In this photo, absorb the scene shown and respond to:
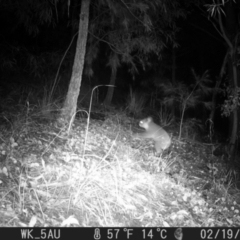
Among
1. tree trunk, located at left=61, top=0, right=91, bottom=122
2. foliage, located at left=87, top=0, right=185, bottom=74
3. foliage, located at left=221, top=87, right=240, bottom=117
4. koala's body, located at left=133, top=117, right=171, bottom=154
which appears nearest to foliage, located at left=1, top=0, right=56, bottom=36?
tree trunk, located at left=61, top=0, right=91, bottom=122

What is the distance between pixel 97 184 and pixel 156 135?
275 centimetres

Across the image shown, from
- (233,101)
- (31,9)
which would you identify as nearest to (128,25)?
(31,9)

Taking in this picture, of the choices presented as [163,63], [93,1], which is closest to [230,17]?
[163,63]

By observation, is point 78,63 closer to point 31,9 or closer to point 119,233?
point 31,9

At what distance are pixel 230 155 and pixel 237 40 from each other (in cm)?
311

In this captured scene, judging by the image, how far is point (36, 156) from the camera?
3.81m

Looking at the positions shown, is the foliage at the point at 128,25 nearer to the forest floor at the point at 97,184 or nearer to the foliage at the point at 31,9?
the foliage at the point at 31,9

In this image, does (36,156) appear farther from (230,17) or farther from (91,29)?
(230,17)

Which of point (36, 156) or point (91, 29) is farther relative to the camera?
point (91, 29)

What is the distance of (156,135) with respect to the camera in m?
5.98

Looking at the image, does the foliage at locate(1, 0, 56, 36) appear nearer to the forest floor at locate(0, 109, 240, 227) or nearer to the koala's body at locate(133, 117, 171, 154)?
the forest floor at locate(0, 109, 240, 227)

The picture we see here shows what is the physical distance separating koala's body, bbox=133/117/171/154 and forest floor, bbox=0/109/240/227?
186 mm

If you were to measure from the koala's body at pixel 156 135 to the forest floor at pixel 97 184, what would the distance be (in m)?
0.19

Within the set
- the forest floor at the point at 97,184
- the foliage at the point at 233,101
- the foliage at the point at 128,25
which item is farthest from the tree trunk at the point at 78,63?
the foliage at the point at 233,101
